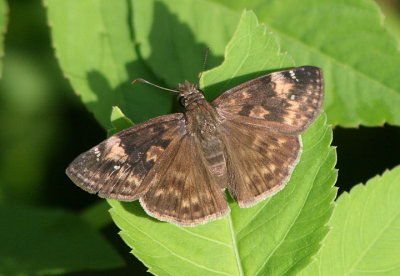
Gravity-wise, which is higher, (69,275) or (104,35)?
(104,35)

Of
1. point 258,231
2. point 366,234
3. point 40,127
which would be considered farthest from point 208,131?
point 40,127

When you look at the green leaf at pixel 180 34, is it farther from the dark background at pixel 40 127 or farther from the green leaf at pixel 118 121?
the dark background at pixel 40 127

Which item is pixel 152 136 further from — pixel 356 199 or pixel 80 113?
pixel 80 113

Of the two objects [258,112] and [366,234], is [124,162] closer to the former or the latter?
[258,112]

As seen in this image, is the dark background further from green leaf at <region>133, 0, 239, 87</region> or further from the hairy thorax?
the hairy thorax

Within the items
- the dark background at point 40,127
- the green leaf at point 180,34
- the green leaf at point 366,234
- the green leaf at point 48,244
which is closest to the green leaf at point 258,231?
the green leaf at point 366,234

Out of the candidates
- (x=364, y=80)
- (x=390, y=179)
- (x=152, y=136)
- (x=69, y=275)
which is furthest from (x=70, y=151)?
(x=390, y=179)
